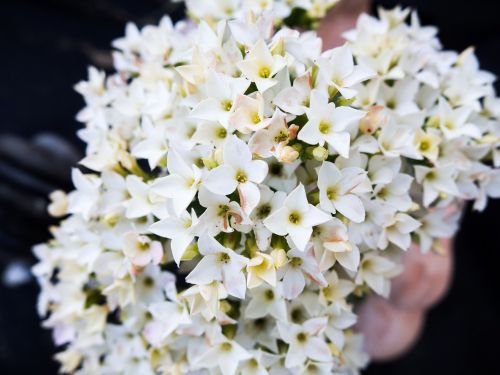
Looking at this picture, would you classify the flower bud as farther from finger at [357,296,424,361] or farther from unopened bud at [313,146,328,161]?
finger at [357,296,424,361]

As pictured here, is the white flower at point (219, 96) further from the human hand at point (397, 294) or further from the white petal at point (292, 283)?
the human hand at point (397, 294)

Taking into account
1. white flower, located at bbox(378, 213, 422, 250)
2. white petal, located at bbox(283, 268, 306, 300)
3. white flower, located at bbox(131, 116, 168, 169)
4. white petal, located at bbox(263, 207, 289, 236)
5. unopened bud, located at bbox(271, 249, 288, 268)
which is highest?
white flower, located at bbox(131, 116, 168, 169)

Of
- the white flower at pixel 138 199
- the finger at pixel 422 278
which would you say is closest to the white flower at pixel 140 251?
the white flower at pixel 138 199

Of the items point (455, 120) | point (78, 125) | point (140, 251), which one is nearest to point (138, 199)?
point (140, 251)

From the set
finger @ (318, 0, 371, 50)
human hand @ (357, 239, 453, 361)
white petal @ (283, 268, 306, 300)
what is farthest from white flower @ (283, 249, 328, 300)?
finger @ (318, 0, 371, 50)

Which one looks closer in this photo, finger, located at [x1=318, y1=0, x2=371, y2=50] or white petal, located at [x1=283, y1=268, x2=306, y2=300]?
white petal, located at [x1=283, y1=268, x2=306, y2=300]

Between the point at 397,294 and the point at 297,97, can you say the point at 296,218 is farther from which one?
the point at 397,294

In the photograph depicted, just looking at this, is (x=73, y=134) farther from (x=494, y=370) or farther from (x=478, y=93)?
(x=494, y=370)
